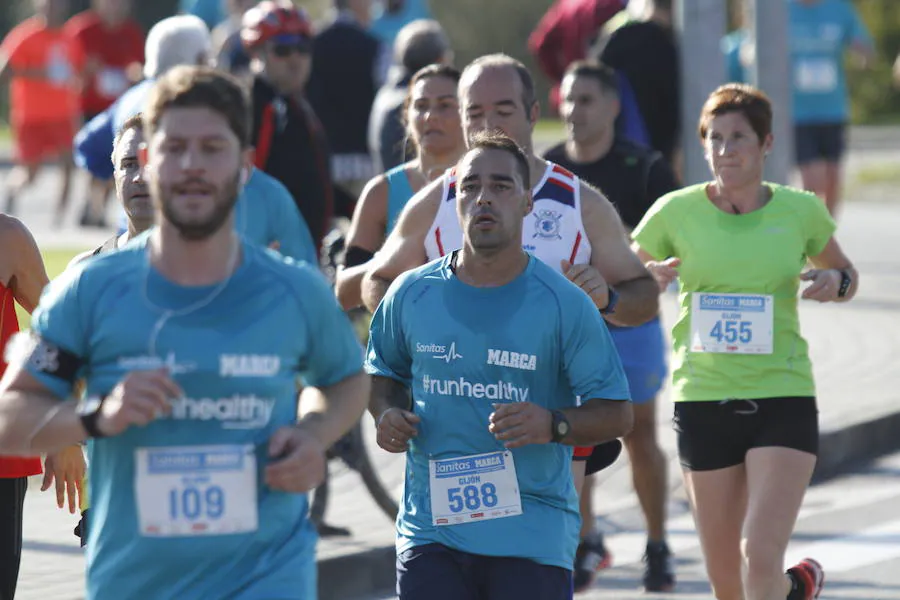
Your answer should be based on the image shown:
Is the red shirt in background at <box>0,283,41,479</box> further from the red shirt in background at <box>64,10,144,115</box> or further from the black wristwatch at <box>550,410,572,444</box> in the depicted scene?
the red shirt in background at <box>64,10,144,115</box>

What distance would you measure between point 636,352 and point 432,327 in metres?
2.80

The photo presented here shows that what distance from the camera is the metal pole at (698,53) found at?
12.5 m

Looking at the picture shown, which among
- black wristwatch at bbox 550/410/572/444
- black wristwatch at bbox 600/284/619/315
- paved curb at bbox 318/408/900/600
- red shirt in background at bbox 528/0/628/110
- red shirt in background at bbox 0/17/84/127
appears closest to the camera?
black wristwatch at bbox 550/410/572/444

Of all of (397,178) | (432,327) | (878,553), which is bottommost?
(878,553)

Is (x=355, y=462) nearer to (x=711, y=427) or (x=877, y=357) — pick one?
(x=711, y=427)

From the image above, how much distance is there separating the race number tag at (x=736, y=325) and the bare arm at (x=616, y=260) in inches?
26.2

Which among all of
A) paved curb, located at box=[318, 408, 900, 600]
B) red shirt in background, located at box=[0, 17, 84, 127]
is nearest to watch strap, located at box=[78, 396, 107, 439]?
paved curb, located at box=[318, 408, 900, 600]

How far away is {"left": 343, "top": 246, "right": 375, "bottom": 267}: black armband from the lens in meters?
6.93

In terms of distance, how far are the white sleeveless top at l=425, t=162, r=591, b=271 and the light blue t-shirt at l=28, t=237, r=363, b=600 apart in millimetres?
1776

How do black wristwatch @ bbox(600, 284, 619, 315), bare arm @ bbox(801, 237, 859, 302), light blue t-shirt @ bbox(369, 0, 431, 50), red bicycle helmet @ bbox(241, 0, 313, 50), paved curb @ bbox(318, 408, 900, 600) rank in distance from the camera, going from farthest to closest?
light blue t-shirt @ bbox(369, 0, 431, 50), red bicycle helmet @ bbox(241, 0, 313, 50), paved curb @ bbox(318, 408, 900, 600), bare arm @ bbox(801, 237, 859, 302), black wristwatch @ bbox(600, 284, 619, 315)

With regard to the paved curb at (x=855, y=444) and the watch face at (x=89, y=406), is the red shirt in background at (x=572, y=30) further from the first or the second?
the watch face at (x=89, y=406)

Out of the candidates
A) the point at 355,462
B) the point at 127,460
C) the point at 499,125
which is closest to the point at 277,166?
the point at 355,462

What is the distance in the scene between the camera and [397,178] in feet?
22.6

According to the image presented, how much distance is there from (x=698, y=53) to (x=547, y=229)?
22.4 feet
